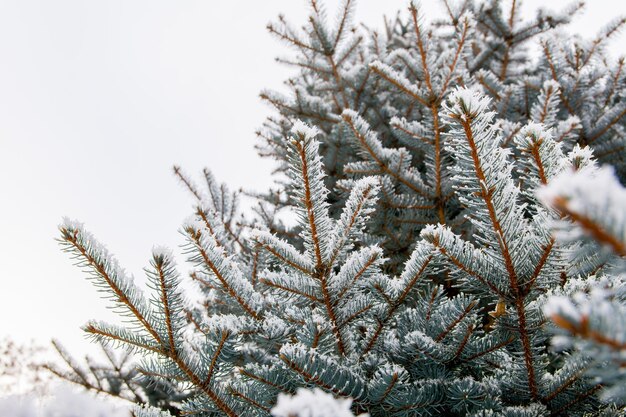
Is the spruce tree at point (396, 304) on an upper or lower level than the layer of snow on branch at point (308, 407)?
upper

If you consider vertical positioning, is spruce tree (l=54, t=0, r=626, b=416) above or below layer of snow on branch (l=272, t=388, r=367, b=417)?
above

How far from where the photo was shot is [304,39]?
335cm

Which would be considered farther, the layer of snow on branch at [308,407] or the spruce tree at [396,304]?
the spruce tree at [396,304]

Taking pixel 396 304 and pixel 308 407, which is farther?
pixel 396 304

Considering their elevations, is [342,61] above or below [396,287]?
above

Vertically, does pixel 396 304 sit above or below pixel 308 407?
above

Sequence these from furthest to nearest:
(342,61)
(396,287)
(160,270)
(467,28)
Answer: (342,61) → (467,28) → (396,287) → (160,270)

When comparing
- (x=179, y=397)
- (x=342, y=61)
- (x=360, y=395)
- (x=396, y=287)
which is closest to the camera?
(x=360, y=395)

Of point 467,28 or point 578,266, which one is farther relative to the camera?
point 467,28

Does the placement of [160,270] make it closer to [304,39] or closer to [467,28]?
[467,28]

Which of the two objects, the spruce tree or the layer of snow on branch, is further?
the spruce tree

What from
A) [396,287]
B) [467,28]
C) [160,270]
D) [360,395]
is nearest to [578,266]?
[396,287]

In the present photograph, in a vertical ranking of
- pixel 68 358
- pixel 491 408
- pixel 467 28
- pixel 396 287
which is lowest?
pixel 68 358

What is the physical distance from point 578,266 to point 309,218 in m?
0.78
